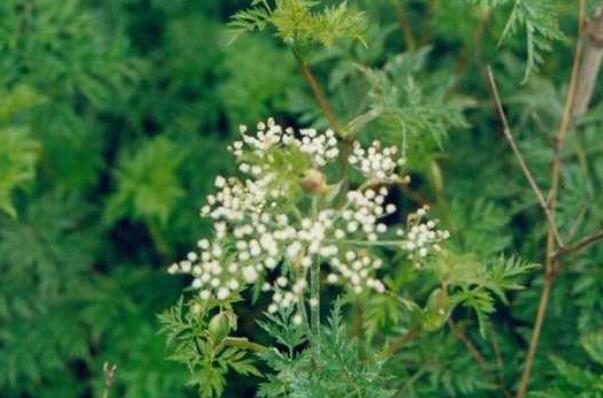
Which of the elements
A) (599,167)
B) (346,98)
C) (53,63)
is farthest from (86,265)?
(599,167)

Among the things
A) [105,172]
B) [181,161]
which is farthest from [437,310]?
[105,172]

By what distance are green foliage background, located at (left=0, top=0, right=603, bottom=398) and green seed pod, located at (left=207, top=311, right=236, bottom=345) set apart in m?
0.63

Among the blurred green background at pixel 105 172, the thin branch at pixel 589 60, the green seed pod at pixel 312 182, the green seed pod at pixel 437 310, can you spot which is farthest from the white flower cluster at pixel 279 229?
the blurred green background at pixel 105 172

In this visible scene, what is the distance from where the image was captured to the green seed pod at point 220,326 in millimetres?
1620

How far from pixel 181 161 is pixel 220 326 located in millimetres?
1252

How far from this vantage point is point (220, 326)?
1.62 meters

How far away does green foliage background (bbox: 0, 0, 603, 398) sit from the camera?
238cm

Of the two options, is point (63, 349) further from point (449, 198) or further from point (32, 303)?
point (449, 198)

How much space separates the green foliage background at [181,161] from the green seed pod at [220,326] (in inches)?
24.7

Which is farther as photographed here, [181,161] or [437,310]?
[181,161]

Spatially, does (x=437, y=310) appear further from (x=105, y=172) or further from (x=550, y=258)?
(x=105, y=172)

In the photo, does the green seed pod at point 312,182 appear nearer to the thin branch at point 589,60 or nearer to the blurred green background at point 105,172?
the thin branch at point 589,60

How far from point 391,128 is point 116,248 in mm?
1117

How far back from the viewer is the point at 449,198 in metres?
2.70
